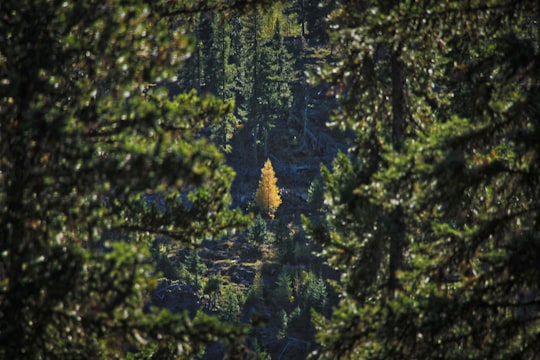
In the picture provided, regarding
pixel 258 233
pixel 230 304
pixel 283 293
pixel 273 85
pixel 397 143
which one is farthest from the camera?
pixel 273 85

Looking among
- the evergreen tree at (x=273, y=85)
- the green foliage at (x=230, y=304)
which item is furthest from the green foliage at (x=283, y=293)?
the evergreen tree at (x=273, y=85)

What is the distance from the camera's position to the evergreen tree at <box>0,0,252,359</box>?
605 centimetres

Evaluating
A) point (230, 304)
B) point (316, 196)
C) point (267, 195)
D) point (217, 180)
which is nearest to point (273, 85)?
point (267, 195)

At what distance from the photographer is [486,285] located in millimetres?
6922

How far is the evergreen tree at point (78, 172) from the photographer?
605 centimetres

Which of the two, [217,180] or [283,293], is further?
[283,293]

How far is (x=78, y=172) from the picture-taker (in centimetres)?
615

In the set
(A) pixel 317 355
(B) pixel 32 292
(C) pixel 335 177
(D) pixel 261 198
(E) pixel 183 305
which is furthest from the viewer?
(D) pixel 261 198

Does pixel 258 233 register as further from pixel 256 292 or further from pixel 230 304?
pixel 230 304

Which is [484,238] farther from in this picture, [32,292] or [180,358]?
[32,292]

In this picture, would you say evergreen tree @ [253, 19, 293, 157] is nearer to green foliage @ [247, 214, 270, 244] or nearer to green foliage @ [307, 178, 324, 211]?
green foliage @ [307, 178, 324, 211]

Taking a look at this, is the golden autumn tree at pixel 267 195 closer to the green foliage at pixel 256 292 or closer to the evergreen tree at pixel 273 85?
the evergreen tree at pixel 273 85

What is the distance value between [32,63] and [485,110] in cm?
519

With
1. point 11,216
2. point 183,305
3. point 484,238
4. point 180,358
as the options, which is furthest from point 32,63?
point 183,305
